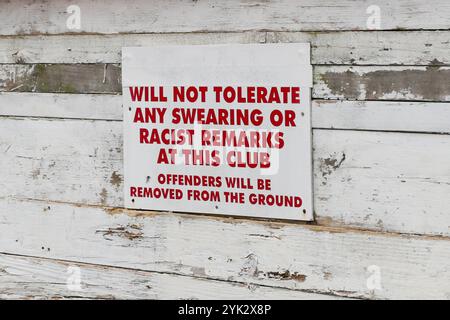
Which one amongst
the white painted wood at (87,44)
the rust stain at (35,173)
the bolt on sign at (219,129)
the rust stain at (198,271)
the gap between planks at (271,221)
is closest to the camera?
the gap between planks at (271,221)

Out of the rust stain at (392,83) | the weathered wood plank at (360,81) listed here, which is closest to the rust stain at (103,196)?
the weathered wood plank at (360,81)

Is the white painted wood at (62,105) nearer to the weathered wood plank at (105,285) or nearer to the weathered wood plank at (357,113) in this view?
the weathered wood plank at (357,113)

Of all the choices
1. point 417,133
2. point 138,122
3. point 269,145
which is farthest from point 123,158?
point 417,133

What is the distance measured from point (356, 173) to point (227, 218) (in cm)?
58

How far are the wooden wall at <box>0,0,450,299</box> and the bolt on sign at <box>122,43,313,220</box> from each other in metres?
0.06

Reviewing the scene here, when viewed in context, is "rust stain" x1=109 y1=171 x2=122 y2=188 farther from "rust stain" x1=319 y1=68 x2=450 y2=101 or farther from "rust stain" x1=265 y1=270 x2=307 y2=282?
"rust stain" x1=319 y1=68 x2=450 y2=101

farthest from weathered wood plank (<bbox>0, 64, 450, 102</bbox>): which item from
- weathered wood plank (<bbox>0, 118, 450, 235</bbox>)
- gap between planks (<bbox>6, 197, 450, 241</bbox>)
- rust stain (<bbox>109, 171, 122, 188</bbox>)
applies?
gap between planks (<bbox>6, 197, 450, 241</bbox>)

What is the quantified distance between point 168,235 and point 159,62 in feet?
2.45

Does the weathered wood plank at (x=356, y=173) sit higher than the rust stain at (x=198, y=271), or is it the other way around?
the weathered wood plank at (x=356, y=173)

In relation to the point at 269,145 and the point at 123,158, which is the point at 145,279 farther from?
the point at 269,145

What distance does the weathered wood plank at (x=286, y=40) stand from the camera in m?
2.38

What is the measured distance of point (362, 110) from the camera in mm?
2486

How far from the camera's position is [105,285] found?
3.02 meters

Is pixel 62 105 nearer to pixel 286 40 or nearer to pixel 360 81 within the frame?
pixel 286 40
